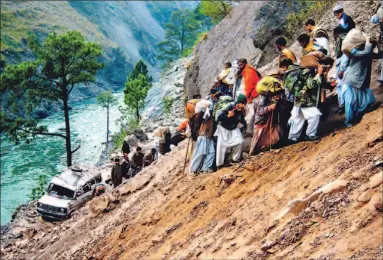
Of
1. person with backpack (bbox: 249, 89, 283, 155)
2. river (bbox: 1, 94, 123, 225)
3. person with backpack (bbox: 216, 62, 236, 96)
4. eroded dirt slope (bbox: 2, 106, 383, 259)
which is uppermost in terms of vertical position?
person with backpack (bbox: 216, 62, 236, 96)

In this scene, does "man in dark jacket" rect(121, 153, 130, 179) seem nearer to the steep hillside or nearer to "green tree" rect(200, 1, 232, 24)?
the steep hillside

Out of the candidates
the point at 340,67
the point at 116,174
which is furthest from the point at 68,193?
the point at 340,67

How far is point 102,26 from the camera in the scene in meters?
91.9

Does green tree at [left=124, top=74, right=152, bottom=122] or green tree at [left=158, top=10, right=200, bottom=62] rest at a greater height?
green tree at [left=158, top=10, right=200, bottom=62]

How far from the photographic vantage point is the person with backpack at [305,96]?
8.08 metres

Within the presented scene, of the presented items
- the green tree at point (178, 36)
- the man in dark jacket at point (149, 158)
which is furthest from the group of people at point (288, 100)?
the green tree at point (178, 36)

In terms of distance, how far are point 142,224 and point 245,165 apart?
2506 millimetres

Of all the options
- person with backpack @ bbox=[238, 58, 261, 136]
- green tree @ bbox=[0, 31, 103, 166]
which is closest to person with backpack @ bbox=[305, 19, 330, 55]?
person with backpack @ bbox=[238, 58, 261, 136]

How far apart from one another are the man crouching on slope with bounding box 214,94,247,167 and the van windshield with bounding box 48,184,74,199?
350 inches

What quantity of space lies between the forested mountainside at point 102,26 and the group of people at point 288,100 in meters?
49.7

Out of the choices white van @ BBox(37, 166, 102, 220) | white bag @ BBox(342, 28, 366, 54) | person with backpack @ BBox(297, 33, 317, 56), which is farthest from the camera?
white van @ BBox(37, 166, 102, 220)

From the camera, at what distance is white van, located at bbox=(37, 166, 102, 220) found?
1602cm

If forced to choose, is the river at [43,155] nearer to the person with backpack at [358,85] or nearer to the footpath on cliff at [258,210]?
the footpath on cliff at [258,210]

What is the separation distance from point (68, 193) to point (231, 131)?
9350 millimetres
